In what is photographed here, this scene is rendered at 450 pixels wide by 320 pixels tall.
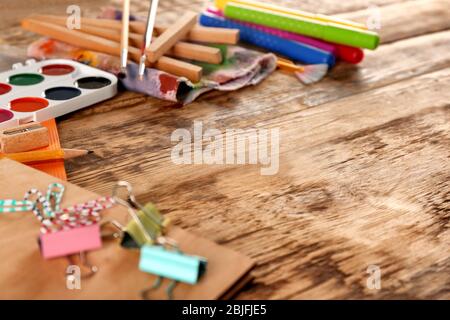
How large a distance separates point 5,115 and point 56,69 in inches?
6.2

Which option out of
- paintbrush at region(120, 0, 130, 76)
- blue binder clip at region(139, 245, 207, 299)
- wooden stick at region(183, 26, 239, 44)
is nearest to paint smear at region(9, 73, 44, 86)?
paintbrush at region(120, 0, 130, 76)

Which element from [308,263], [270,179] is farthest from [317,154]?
[308,263]

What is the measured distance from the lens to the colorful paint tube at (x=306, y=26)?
1.18m

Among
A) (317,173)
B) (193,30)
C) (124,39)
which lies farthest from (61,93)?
(317,173)

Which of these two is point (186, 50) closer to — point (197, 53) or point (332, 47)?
point (197, 53)

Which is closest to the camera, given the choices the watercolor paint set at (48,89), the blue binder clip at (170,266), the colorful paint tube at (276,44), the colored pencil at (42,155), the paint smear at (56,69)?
the blue binder clip at (170,266)

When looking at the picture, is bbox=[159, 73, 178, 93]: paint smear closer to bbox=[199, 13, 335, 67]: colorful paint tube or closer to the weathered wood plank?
the weathered wood plank

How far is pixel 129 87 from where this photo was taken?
3.61ft

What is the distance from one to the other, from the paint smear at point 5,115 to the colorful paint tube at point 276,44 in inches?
17.4

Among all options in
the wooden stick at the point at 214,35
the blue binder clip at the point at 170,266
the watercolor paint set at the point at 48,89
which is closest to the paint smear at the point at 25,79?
the watercolor paint set at the point at 48,89

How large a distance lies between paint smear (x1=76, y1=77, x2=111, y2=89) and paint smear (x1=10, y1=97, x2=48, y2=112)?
69 millimetres

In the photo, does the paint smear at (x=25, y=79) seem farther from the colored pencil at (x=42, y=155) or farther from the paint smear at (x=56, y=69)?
the colored pencil at (x=42, y=155)

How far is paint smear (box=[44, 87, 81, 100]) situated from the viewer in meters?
1.03
